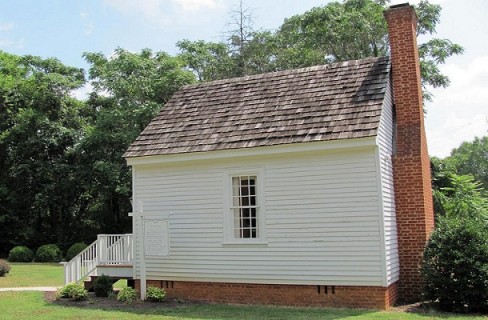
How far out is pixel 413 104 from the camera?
43.0ft

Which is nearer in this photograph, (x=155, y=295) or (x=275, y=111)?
(x=155, y=295)

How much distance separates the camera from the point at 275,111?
13.7 m

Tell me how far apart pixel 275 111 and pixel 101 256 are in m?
6.68

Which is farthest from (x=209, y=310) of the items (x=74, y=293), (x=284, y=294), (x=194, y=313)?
(x=74, y=293)

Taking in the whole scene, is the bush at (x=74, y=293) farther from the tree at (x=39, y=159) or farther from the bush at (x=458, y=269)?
the tree at (x=39, y=159)

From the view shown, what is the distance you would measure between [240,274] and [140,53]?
2268cm

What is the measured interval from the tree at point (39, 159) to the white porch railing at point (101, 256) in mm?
16734

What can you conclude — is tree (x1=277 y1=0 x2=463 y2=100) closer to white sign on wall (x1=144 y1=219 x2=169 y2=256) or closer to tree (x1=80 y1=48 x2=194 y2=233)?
tree (x1=80 y1=48 x2=194 y2=233)

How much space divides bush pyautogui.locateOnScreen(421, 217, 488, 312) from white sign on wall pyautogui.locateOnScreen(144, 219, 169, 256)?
6.28 meters

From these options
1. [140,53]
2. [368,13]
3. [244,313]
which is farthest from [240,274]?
[140,53]

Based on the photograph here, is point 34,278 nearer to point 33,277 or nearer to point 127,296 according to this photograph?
point 33,277

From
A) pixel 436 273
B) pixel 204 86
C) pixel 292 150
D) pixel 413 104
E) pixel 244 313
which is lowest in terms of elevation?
pixel 244 313

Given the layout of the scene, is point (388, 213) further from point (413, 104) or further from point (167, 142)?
point (167, 142)

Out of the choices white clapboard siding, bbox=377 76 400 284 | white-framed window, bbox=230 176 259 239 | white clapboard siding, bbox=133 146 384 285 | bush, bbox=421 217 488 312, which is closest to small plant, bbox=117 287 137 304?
white clapboard siding, bbox=133 146 384 285
